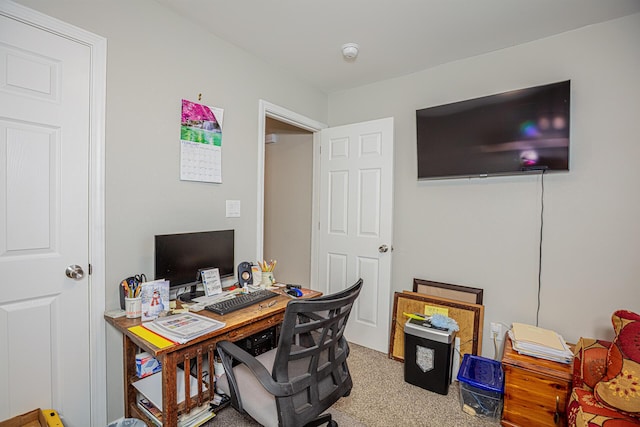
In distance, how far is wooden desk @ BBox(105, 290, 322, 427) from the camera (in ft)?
4.33

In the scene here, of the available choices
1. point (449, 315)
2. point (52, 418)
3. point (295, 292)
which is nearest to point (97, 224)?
point (52, 418)

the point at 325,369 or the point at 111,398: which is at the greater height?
the point at 325,369

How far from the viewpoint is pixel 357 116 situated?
3076mm

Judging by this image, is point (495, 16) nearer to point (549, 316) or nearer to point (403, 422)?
point (549, 316)

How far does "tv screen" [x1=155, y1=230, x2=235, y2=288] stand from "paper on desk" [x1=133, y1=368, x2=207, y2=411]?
50cm

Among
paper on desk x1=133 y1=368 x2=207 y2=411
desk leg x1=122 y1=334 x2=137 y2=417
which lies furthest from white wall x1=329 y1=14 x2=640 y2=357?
desk leg x1=122 y1=334 x2=137 y2=417

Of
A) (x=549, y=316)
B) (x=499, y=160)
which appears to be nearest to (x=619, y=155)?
(x=499, y=160)

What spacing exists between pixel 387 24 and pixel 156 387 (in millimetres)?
2602

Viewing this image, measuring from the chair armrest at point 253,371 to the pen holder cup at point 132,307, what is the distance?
538 millimetres

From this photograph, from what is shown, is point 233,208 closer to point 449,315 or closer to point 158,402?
point 158,402

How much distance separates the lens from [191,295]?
190cm

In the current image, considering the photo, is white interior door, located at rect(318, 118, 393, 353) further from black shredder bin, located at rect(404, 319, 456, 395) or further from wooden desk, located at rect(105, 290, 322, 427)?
wooden desk, located at rect(105, 290, 322, 427)

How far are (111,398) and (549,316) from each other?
2.91 meters

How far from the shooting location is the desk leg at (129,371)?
1.61m
